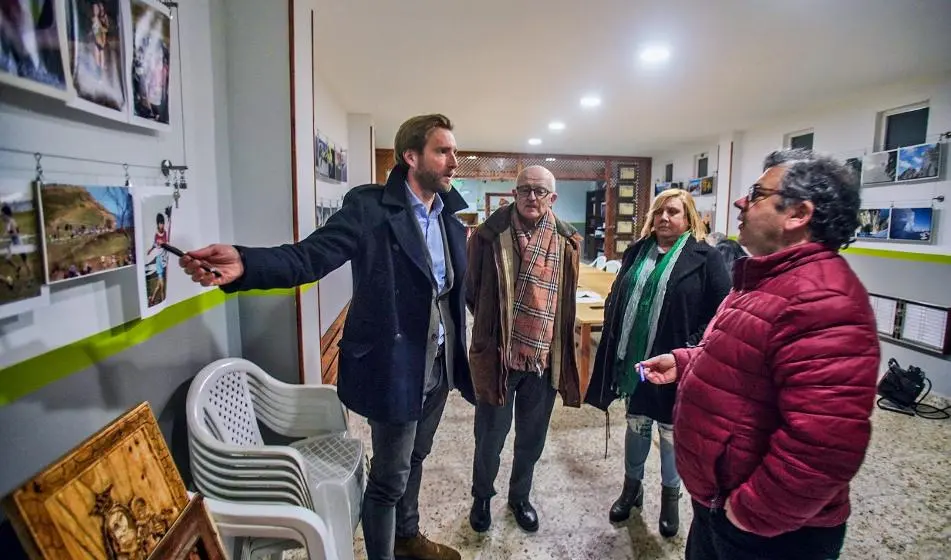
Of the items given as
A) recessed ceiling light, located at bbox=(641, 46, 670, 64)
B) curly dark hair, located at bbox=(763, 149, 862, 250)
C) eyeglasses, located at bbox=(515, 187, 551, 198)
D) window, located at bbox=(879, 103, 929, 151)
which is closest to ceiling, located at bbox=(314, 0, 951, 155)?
recessed ceiling light, located at bbox=(641, 46, 670, 64)

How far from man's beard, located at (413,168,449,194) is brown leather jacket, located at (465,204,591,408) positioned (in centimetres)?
41

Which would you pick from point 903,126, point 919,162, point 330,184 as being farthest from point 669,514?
point 903,126

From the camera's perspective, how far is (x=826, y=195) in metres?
0.88

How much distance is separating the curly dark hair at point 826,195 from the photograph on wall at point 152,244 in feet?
4.80

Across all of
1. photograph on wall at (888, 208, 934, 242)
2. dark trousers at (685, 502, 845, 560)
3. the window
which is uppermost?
the window

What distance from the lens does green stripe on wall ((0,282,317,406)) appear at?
30.0 inches

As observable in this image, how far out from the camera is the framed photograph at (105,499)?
0.59m

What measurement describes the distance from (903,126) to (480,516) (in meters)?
4.82

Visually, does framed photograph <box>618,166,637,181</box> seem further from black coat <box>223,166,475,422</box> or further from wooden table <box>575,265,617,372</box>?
black coat <box>223,166,475,422</box>

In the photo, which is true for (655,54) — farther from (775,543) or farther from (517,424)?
(775,543)

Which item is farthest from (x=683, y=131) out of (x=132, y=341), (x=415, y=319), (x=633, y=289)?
(x=132, y=341)

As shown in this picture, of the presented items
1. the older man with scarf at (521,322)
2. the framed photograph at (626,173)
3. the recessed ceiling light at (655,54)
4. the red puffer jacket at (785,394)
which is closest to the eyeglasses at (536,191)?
the older man with scarf at (521,322)

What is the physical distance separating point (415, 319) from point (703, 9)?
7.65 ft

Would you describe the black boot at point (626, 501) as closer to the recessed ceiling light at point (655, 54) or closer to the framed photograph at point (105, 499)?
the framed photograph at point (105, 499)
